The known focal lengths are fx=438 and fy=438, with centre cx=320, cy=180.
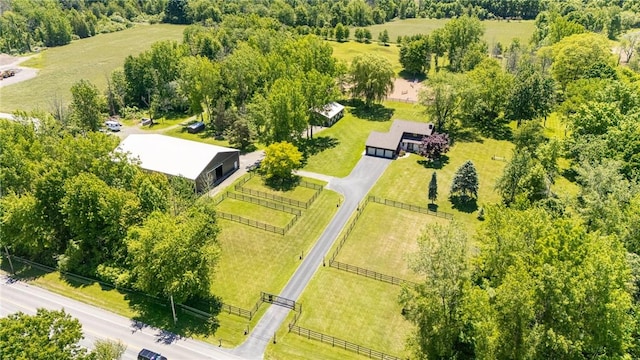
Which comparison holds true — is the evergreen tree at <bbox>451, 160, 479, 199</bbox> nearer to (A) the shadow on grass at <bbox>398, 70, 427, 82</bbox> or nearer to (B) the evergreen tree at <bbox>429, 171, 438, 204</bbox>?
(B) the evergreen tree at <bbox>429, 171, 438, 204</bbox>

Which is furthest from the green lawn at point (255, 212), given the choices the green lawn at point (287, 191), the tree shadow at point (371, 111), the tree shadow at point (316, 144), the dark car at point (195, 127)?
the tree shadow at point (371, 111)

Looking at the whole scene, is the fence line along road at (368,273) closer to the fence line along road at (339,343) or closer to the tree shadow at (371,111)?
the fence line along road at (339,343)

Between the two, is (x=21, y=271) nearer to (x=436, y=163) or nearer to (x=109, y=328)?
(x=109, y=328)

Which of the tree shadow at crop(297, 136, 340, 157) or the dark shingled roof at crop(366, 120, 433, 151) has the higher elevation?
the dark shingled roof at crop(366, 120, 433, 151)

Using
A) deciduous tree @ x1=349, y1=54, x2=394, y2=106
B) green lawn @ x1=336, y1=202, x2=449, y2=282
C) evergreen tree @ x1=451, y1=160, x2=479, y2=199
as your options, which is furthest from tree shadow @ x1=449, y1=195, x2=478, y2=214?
deciduous tree @ x1=349, y1=54, x2=394, y2=106

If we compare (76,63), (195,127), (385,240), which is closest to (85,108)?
(195,127)
